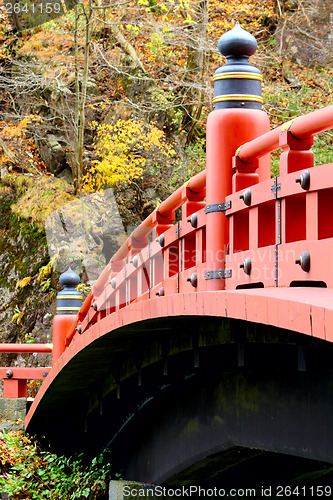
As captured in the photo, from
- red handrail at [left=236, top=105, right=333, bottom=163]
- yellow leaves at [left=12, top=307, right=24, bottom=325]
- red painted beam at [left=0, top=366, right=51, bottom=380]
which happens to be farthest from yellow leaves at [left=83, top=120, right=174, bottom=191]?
red handrail at [left=236, top=105, right=333, bottom=163]

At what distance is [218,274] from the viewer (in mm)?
5160

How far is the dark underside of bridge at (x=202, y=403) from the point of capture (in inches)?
188

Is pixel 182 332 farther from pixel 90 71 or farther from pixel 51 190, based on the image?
pixel 90 71

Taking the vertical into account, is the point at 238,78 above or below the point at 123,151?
below

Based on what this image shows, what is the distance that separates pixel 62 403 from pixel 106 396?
5.63ft

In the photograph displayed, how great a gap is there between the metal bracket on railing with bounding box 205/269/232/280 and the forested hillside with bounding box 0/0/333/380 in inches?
441

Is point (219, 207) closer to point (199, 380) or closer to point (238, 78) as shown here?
point (238, 78)

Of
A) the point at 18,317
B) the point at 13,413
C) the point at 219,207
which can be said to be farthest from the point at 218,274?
the point at 18,317

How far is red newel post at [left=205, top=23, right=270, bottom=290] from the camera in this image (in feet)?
17.1

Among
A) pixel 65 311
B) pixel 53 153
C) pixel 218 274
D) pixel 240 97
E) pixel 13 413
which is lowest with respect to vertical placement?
pixel 13 413

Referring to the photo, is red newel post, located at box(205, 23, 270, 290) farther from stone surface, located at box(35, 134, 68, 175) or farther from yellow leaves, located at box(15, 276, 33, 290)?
stone surface, located at box(35, 134, 68, 175)

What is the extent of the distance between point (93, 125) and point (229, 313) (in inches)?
549

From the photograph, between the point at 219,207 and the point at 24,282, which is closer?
the point at 219,207

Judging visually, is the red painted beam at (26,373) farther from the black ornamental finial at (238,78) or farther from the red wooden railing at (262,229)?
the black ornamental finial at (238,78)
